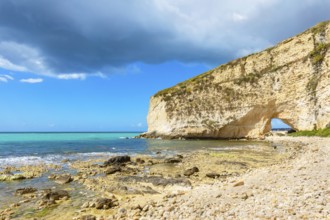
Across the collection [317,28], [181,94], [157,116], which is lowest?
[157,116]

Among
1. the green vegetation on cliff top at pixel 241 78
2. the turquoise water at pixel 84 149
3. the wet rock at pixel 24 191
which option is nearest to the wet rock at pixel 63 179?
the wet rock at pixel 24 191

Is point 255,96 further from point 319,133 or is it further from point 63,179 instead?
point 63,179

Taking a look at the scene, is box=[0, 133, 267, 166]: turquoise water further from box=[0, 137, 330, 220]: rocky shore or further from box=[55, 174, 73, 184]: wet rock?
box=[0, 137, 330, 220]: rocky shore

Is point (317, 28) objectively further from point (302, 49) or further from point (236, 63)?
point (236, 63)

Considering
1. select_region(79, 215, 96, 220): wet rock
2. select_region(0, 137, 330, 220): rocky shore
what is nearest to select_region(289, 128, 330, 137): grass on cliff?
select_region(0, 137, 330, 220): rocky shore

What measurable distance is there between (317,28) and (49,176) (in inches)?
2422

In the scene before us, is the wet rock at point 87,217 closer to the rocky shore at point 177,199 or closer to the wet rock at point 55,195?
the rocky shore at point 177,199

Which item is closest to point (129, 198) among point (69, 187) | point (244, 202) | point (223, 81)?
point (69, 187)

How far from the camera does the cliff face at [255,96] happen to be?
53750 mm

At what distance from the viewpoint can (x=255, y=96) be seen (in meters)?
65.2

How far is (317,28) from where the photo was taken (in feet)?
192

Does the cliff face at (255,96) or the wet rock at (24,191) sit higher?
the cliff face at (255,96)

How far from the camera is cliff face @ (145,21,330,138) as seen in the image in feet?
176

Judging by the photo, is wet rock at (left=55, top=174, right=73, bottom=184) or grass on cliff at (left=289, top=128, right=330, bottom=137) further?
grass on cliff at (left=289, top=128, right=330, bottom=137)
